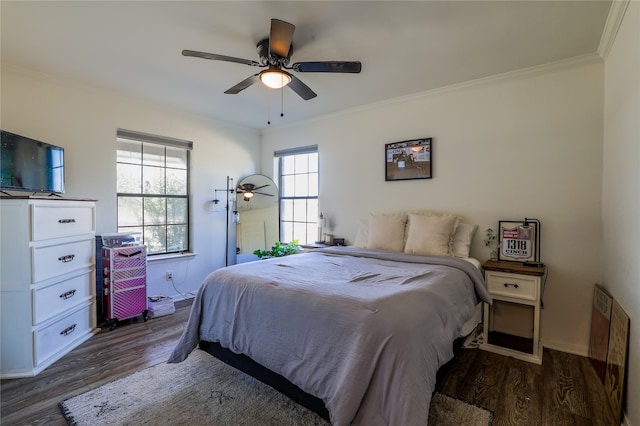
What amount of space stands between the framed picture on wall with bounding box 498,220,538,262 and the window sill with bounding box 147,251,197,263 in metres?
3.75

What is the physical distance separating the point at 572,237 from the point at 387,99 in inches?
90.9

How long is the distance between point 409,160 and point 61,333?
3720 millimetres

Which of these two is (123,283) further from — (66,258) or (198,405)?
(198,405)

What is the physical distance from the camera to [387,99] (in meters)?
3.45

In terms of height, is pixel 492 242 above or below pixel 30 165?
below

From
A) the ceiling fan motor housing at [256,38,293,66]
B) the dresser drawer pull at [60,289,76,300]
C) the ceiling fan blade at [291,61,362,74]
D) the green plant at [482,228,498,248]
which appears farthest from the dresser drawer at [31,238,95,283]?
the green plant at [482,228,498,248]

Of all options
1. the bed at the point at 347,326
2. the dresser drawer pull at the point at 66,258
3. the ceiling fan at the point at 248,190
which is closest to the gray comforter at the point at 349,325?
the bed at the point at 347,326

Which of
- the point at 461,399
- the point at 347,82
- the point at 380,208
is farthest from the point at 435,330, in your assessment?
the point at 347,82

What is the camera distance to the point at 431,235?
2811 millimetres

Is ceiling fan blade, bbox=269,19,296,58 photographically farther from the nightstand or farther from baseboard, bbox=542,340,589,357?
baseboard, bbox=542,340,589,357

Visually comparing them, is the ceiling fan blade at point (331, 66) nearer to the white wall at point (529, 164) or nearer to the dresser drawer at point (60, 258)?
the white wall at point (529, 164)

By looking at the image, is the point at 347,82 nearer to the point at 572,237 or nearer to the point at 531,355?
the point at 572,237

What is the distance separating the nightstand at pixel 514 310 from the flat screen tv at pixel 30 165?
399cm

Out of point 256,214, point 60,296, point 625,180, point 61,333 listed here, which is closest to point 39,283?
point 60,296
